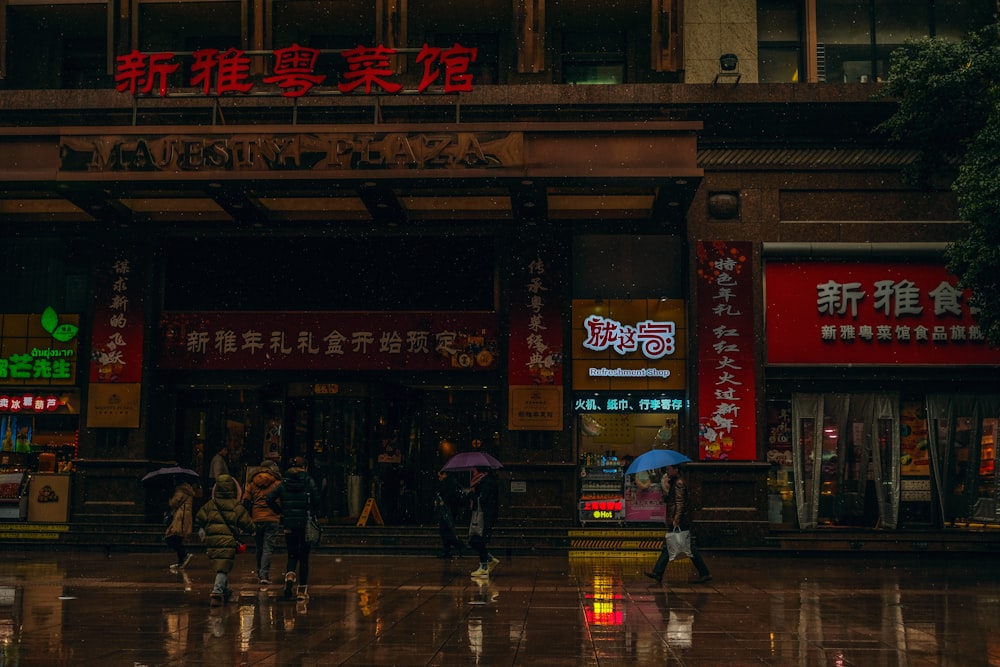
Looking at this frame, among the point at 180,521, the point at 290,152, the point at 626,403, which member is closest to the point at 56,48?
the point at 290,152

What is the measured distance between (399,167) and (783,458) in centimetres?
919

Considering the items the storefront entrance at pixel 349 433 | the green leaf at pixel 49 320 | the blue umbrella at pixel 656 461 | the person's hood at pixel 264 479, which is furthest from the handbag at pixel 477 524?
the green leaf at pixel 49 320

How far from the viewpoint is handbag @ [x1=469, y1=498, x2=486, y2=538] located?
56.0 ft

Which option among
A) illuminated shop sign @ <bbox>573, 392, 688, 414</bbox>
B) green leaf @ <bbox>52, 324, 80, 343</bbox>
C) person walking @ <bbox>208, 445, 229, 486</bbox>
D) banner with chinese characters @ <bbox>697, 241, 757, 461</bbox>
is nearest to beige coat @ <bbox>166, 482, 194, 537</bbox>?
person walking @ <bbox>208, 445, 229, 486</bbox>

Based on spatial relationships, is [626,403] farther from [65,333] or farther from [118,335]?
[65,333]

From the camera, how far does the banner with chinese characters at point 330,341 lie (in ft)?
70.8

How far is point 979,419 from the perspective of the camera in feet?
68.2

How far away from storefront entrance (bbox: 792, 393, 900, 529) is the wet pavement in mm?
2047

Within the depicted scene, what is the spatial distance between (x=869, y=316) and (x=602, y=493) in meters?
6.11

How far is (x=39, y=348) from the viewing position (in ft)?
71.7

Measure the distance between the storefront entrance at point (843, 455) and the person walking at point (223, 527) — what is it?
11.3 m

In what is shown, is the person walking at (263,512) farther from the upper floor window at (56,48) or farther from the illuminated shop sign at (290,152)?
the upper floor window at (56,48)

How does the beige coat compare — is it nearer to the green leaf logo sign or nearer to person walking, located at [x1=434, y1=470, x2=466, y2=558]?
Answer: person walking, located at [x1=434, y1=470, x2=466, y2=558]

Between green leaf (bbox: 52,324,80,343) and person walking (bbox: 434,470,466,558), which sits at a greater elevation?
green leaf (bbox: 52,324,80,343)
